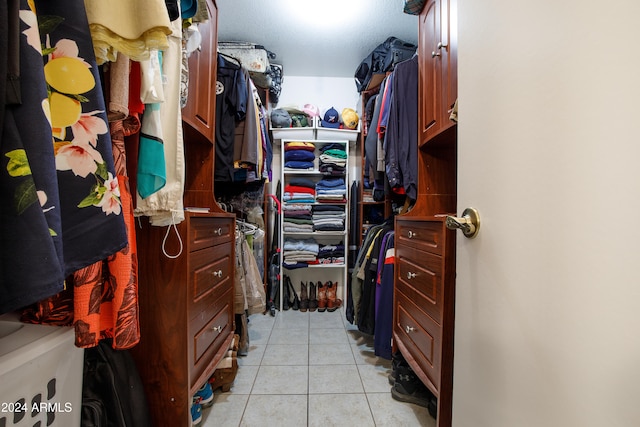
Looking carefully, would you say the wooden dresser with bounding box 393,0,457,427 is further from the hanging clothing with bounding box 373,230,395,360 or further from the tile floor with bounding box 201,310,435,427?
the tile floor with bounding box 201,310,435,427

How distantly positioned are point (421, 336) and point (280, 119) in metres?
2.11

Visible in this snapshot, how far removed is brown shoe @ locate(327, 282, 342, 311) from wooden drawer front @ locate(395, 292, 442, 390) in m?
1.19

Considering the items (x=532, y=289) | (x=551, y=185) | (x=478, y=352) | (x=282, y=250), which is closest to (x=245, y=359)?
(x=282, y=250)

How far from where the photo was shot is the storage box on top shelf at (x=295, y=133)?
2383 mm

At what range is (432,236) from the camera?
998 millimetres

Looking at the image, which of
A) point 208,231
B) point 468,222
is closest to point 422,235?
point 468,222

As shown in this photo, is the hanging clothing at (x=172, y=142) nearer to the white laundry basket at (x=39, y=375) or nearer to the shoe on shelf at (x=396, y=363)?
the white laundry basket at (x=39, y=375)

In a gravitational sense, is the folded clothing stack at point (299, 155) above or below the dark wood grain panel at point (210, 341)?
above

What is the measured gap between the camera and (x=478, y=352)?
518mm

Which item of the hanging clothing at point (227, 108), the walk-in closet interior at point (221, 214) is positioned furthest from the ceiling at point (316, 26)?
the hanging clothing at point (227, 108)

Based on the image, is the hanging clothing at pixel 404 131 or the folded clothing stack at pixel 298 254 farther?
the folded clothing stack at pixel 298 254

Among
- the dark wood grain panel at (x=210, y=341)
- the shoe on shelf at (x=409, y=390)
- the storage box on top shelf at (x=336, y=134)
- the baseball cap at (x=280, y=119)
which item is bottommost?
the shoe on shelf at (x=409, y=390)

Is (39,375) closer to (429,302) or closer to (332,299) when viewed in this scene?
(429,302)

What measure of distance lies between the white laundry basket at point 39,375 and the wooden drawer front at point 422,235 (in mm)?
1121
